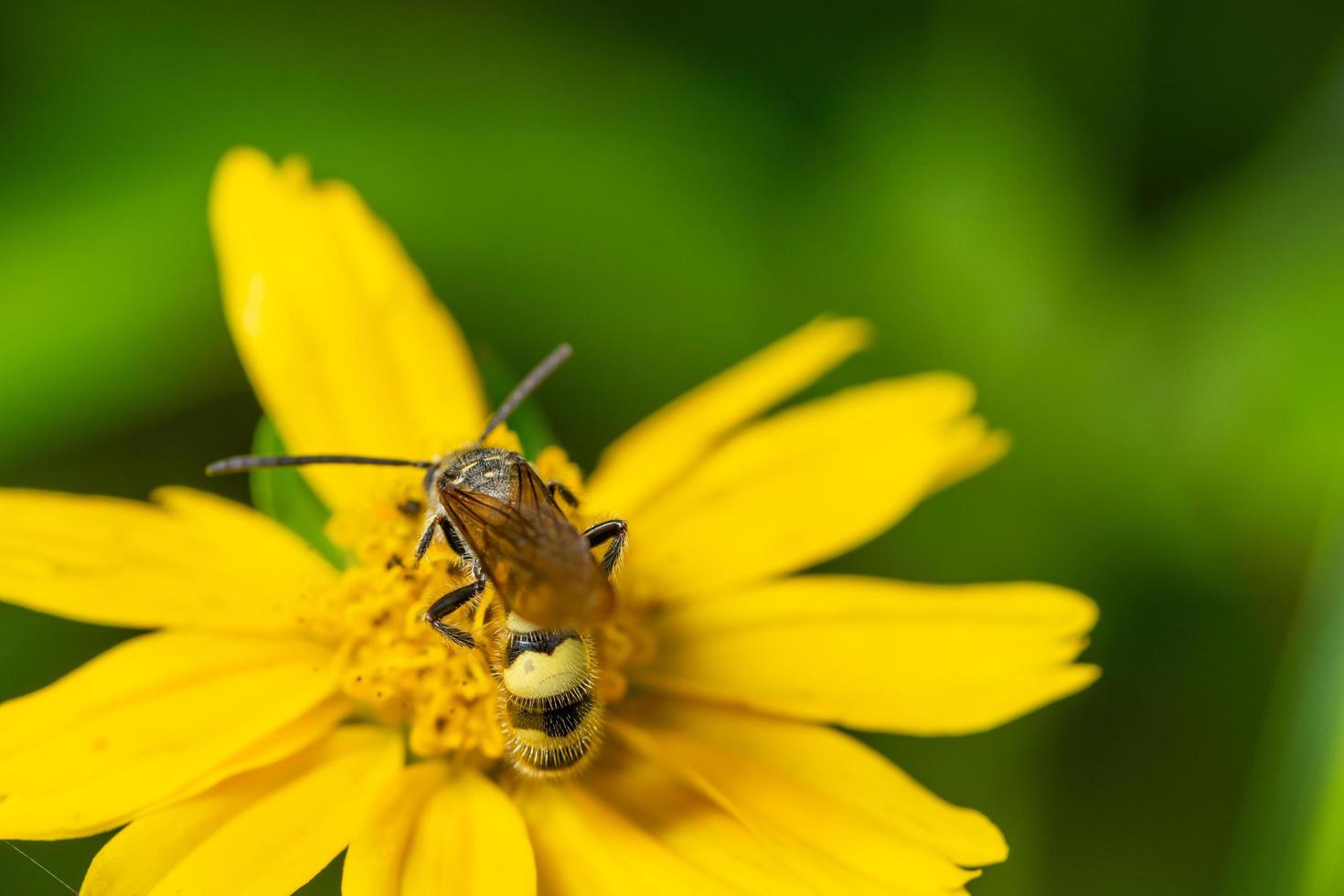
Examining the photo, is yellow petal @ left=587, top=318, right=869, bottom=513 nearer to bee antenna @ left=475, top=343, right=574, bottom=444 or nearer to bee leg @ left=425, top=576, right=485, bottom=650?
bee antenna @ left=475, top=343, right=574, bottom=444

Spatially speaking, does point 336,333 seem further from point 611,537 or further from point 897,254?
point 897,254

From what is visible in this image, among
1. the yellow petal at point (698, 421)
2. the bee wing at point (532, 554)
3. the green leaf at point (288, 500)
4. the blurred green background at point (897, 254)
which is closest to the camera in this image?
the bee wing at point (532, 554)

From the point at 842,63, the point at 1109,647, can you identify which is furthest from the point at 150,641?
the point at 842,63

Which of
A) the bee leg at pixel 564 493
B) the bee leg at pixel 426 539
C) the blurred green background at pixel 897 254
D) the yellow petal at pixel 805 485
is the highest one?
the blurred green background at pixel 897 254

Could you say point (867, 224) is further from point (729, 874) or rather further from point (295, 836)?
point (295, 836)

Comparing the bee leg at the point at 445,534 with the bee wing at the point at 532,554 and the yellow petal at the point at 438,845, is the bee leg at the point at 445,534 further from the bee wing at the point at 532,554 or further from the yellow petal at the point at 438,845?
the yellow petal at the point at 438,845

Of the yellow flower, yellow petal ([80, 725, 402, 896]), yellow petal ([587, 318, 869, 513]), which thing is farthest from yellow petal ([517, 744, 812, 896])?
yellow petal ([587, 318, 869, 513])

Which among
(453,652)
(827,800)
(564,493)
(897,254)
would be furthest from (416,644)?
(897,254)

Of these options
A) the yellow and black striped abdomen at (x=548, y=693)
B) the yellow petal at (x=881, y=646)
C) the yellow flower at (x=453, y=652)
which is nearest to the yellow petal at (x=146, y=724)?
the yellow flower at (x=453, y=652)
